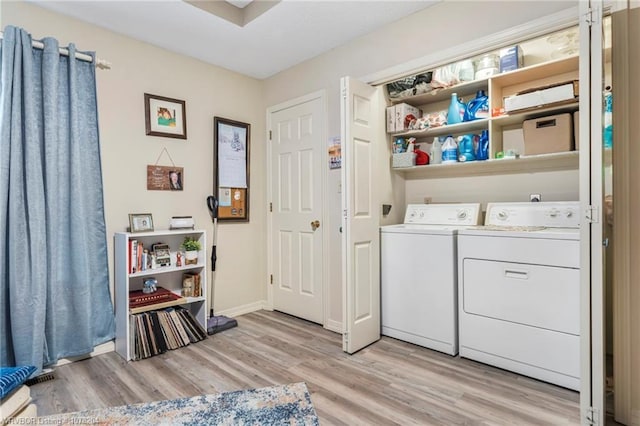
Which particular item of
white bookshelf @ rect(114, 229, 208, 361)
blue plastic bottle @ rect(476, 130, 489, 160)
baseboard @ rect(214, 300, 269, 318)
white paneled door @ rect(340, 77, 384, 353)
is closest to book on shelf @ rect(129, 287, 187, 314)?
white bookshelf @ rect(114, 229, 208, 361)

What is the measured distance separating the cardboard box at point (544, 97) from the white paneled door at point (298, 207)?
1574 mm

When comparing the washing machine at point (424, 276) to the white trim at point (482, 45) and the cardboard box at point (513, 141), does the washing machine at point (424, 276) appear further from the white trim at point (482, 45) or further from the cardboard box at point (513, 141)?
the white trim at point (482, 45)

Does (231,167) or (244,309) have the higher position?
(231,167)

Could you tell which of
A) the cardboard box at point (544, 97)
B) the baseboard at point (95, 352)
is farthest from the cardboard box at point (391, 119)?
the baseboard at point (95, 352)

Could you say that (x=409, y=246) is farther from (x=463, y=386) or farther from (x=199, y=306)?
(x=199, y=306)

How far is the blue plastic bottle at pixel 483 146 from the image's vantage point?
269cm

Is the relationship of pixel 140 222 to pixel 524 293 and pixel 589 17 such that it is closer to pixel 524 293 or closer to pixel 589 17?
pixel 524 293

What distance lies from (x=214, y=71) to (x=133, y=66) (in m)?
0.78

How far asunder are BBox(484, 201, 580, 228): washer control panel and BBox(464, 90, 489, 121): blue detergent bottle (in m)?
0.70

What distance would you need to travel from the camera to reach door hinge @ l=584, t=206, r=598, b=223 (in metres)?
1.53

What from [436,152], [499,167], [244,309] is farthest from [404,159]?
[244,309]

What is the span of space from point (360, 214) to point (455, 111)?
1135mm

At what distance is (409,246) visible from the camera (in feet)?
9.02

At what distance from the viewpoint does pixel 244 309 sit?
3.70 metres
